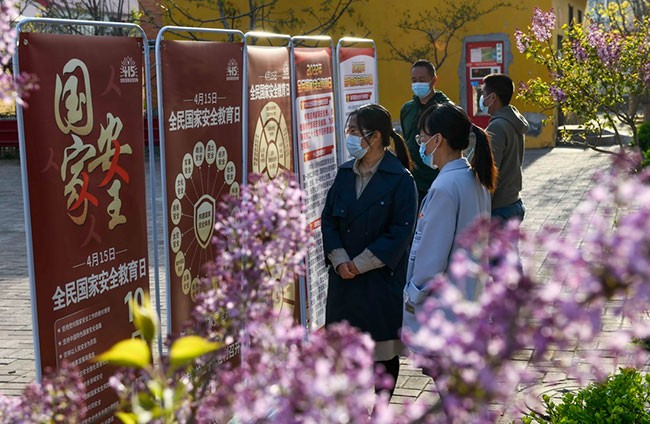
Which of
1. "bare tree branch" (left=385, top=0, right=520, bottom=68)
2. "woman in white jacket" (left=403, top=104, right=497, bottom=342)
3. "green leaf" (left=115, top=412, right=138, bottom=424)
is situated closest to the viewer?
"green leaf" (left=115, top=412, right=138, bottom=424)

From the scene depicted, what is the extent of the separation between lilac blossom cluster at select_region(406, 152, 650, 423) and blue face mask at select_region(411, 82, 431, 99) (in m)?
7.04

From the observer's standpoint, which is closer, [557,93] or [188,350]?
[188,350]

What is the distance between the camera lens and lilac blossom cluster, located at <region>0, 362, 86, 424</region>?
1.90 metres

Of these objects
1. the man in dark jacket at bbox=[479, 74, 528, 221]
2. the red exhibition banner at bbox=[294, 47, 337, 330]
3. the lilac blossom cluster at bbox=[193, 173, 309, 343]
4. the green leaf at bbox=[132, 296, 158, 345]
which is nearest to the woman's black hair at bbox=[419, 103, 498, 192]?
the red exhibition banner at bbox=[294, 47, 337, 330]

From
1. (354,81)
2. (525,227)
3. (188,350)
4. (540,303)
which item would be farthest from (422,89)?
(540,303)

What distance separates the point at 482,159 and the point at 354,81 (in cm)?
293

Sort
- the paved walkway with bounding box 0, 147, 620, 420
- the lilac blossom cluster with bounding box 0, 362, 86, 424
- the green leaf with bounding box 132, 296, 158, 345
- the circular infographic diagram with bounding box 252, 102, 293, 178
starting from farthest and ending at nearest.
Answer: the paved walkway with bounding box 0, 147, 620, 420, the circular infographic diagram with bounding box 252, 102, 293, 178, the lilac blossom cluster with bounding box 0, 362, 86, 424, the green leaf with bounding box 132, 296, 158, 345

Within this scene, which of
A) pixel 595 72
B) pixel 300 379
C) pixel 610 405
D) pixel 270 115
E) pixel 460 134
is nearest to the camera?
pixel 300 379

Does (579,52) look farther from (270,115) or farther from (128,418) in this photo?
(128,418)

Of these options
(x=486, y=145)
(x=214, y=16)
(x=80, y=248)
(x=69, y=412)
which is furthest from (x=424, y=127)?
(x=214, y=16)

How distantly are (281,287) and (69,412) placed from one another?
492mm

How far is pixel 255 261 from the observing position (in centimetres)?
194

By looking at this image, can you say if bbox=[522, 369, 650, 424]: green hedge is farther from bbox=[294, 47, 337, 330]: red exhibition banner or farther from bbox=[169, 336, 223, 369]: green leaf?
bbox=[169, 336, 223, 369]: green leaf

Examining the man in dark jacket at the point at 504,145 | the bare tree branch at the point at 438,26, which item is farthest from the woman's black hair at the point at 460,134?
the bare tree branch at the point at 438,26
